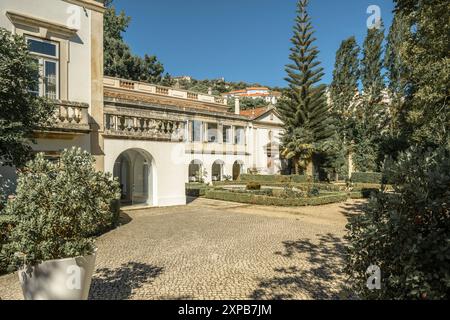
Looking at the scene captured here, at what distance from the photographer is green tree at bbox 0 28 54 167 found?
6641 mm

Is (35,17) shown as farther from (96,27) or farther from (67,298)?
(67,298)

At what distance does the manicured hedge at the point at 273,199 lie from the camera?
1613 cm

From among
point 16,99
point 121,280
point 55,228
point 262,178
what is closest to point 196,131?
point 262,178

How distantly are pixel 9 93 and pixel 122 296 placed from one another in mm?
5370

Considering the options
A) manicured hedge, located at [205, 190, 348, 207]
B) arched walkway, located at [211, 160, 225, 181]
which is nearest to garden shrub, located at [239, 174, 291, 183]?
arched walkway, located at [211, 160, 225, 181]

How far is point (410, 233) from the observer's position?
9.86ft

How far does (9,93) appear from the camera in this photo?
676 cm

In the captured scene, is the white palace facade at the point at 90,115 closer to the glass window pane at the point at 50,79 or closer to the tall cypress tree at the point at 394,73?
the glass window pane at the point at 50,79

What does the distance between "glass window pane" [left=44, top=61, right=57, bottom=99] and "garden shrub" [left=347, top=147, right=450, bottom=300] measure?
39.0 ft

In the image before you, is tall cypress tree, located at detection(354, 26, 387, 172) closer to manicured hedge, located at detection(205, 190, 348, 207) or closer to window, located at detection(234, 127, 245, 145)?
window, located at detection(234, 127, 245, 145)

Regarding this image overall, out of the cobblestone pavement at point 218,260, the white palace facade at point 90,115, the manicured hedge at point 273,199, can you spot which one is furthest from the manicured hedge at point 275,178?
the cobblestone pavement at point 218,260

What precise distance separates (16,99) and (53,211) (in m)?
4.42

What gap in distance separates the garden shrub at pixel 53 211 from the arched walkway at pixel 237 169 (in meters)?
31.5
